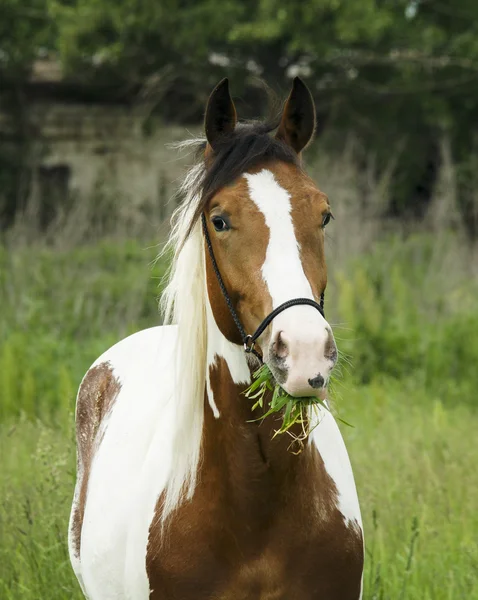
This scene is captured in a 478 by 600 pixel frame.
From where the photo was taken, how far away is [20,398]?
7.58 meters

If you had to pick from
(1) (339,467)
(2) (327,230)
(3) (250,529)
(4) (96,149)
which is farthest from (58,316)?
(4) (96,149)

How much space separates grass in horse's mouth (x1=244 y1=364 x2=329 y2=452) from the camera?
2.42 m

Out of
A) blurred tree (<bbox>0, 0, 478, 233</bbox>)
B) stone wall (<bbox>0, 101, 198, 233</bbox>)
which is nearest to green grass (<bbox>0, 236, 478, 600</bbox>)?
blurred tree (<bbox>0, 0, 478, 233</bbox>)

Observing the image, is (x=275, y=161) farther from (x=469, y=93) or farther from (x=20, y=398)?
(x=469, y=93)

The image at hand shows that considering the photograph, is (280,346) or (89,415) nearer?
(280,346)

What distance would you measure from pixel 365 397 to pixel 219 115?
511 centimetres

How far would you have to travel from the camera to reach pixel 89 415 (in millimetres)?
3916

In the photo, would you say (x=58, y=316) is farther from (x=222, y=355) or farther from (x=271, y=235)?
(x=271, y=235)

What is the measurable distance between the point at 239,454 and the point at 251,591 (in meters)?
0.38

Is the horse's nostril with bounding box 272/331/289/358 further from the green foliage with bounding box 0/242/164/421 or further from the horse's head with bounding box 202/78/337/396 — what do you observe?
the green foliage with bounding box 0/242/164/421

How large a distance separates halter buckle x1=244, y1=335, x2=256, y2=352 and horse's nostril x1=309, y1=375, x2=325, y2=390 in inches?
11.6

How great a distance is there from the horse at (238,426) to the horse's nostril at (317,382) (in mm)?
85

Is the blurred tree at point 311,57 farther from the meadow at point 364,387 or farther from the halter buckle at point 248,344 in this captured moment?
the halter buckle at point 248,344

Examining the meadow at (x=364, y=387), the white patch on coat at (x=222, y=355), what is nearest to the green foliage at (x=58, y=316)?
the meadow at (x=364, y=387)
